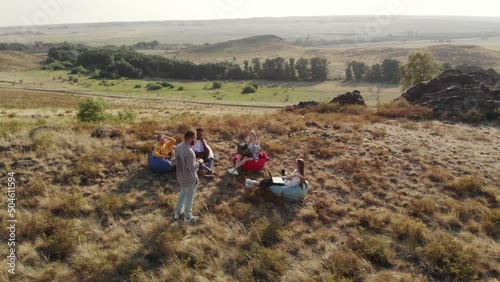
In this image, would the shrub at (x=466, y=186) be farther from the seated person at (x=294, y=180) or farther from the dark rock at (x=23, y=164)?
the dark rock at (x=23, y=164)

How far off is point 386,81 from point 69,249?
124261mm

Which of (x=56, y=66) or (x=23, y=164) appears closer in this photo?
(x=23, y=164)

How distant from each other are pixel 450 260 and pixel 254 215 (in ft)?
15.7

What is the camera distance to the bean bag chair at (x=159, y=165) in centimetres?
1153

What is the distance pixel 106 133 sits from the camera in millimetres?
14414

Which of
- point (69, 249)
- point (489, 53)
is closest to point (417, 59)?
point (69, 249)

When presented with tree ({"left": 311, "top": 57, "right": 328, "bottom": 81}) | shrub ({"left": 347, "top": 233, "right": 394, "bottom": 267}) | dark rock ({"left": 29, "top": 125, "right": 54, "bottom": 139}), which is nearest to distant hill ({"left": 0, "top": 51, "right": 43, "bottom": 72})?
tree ({"left": 311, "top": 57, "right": 328, "bottom": 81})

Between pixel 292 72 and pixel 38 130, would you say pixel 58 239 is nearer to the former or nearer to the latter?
pixel 38 130

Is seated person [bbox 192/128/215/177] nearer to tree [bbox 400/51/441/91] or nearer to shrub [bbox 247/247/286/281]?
shrub [bbox 247/247/286/281]

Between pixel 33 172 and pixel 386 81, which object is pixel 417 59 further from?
pixel 386 81

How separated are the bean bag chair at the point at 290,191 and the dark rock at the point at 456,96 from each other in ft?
46.4

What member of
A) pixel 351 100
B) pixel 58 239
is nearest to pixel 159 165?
pixel 58 239

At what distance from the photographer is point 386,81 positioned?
120 meters

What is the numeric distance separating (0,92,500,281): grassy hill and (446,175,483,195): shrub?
4cm
